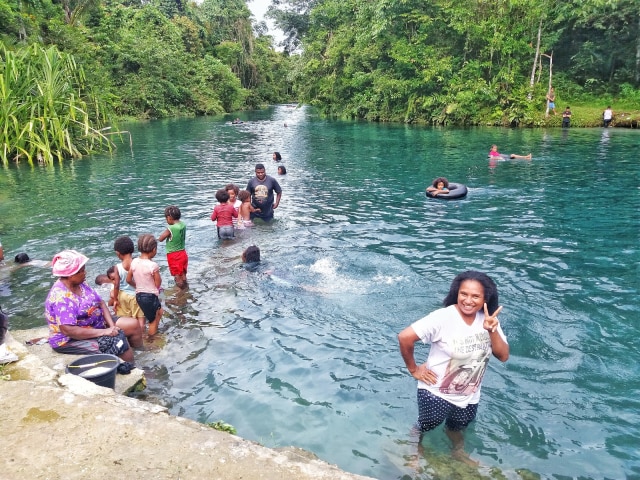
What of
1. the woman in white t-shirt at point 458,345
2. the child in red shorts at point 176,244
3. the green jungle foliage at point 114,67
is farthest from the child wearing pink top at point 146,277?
the green jungle foliage at point 114,67

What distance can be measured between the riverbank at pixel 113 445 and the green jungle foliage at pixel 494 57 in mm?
35024

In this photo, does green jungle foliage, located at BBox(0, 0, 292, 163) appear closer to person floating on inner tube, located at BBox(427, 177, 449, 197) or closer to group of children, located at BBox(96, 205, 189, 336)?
person floating on inner tube, located at BBox(427, 177, 449, 197)

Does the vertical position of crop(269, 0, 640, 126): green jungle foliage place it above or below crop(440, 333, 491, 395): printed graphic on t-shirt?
above

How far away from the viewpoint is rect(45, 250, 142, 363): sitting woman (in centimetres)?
521

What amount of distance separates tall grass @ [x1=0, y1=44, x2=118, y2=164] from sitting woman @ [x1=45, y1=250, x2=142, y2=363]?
18.5 m

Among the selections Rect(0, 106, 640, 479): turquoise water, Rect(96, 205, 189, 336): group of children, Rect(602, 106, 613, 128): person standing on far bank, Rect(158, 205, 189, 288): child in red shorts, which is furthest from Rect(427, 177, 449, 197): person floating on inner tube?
Rect(602, 106, 613, 128): person standing on far bank

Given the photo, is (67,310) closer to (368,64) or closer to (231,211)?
(231,211)

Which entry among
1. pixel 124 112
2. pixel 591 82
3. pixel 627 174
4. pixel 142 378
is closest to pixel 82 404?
pixel 142 378

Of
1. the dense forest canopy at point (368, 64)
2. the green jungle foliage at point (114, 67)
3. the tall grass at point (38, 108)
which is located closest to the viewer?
the tall grass at point (38, 108)

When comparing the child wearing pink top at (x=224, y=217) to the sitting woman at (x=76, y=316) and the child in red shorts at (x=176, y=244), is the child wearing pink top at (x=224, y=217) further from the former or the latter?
the sitting woman at (x=76, y=316)

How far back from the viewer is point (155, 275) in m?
6.67

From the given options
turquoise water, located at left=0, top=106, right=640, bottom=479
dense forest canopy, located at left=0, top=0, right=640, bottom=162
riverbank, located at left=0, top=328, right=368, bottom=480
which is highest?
dense forest canopy, located at left=0, top=0, right=640, bottom=162

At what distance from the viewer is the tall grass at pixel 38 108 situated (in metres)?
20.7

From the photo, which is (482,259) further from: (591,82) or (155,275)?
(591,82)
